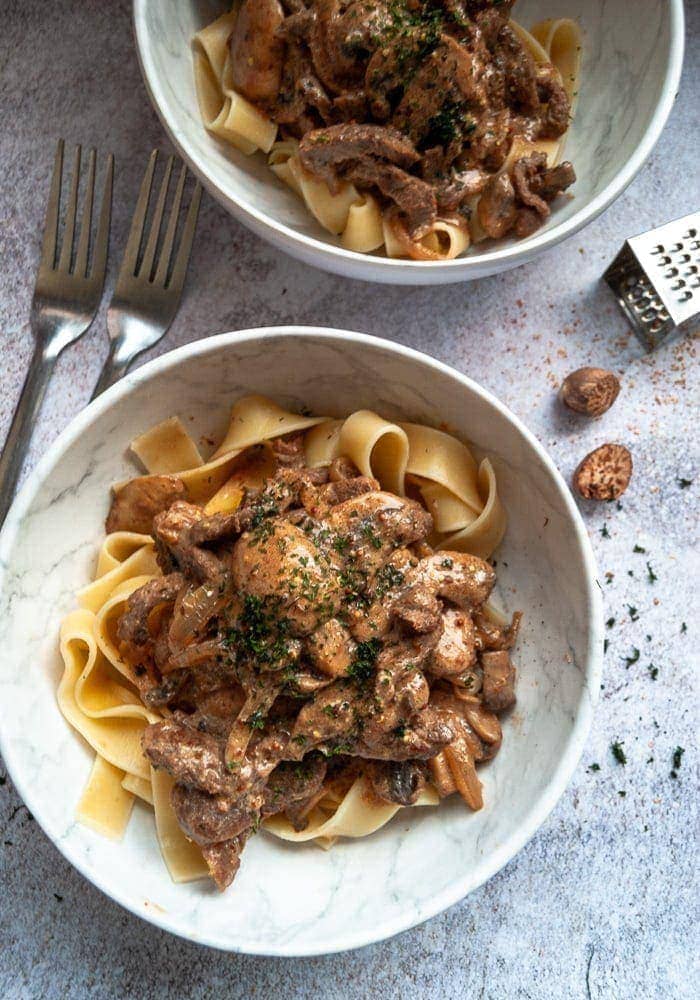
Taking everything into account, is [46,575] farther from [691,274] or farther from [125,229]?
[691,274]

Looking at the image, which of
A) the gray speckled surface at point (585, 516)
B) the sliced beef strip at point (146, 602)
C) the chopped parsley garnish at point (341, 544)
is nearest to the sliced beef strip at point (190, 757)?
the sliced beef strip at point (146, 602)

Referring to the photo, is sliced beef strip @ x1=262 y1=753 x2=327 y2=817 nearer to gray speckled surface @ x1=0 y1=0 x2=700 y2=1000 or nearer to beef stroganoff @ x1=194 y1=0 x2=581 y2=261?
gray speckled surface @ x1=0 y1=0 x2=700 y2=1000

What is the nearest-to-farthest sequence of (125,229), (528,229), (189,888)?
(189,888)
(528,229)
(125,229)

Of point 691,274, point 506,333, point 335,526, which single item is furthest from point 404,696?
point 691,274

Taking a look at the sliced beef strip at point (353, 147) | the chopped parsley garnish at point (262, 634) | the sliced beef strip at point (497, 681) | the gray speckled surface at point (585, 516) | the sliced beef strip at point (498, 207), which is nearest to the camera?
the chopped parsley garnish at point (262, 634)

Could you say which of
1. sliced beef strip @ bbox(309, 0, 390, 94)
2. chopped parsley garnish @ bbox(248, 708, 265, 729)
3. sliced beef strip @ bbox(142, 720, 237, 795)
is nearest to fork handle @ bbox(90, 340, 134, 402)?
sliced beef strip @ bbox(309, 0, 390, 94)

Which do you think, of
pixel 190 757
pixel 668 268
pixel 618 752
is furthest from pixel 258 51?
pixel 618 752

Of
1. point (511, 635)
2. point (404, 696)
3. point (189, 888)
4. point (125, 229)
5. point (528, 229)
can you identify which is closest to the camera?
point (404, 696)

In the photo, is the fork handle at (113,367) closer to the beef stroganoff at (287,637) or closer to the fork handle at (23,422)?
the fork handle at (23,422)
